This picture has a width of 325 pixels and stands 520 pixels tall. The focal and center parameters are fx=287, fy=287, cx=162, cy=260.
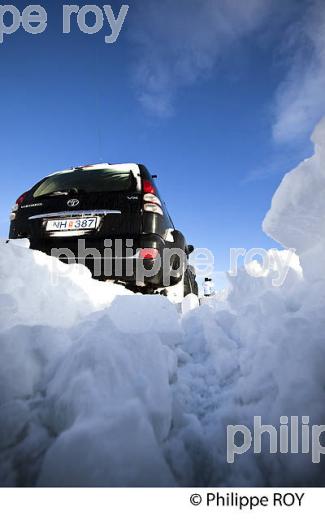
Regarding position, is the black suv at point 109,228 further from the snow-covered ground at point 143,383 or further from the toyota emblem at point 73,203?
the snow-covered ground at point 143,383

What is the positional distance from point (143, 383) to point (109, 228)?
204 cm

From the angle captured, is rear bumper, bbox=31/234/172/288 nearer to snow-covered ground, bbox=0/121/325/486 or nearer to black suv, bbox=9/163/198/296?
black suv, bbox=9/163/198/296

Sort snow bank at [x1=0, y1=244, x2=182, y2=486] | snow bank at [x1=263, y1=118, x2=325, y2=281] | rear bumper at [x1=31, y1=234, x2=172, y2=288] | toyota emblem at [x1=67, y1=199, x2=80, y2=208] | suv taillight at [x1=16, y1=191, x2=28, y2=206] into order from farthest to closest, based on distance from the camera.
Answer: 1. suv taillight at [x1=16, y1=191, x2=28, y2=206]
2. toyota emblem at [x1=67, y1=199, x2=80, y2=208]
3. rear bumper at [x1=31, y1=234, x2=172, y2=288]
4. snow bank at [x1=263, y1=118, x2=325, y2=281]
5. snow bank at [x1=0, y1=244, x2=182, y2=486]

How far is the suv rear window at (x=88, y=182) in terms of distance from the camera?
3.24 m

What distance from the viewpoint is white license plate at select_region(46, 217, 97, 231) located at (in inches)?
120

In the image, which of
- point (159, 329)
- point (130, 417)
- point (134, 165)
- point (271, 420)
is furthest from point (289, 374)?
point (134, 165)

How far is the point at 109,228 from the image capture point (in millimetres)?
3002

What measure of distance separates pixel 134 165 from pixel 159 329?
245 centimetres

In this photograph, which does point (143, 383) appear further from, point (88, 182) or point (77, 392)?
point (88, 182)

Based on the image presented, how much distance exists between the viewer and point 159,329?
1850 millimetres

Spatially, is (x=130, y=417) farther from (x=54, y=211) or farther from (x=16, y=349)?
(x=54, y=211)

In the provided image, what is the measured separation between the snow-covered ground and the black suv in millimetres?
782

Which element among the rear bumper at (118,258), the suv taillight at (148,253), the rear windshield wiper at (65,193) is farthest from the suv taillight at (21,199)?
the suv taillight at (148,253)

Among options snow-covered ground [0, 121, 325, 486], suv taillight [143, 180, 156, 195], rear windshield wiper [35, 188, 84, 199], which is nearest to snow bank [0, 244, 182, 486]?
snow-covered ground [0, 121, 325, 486]
